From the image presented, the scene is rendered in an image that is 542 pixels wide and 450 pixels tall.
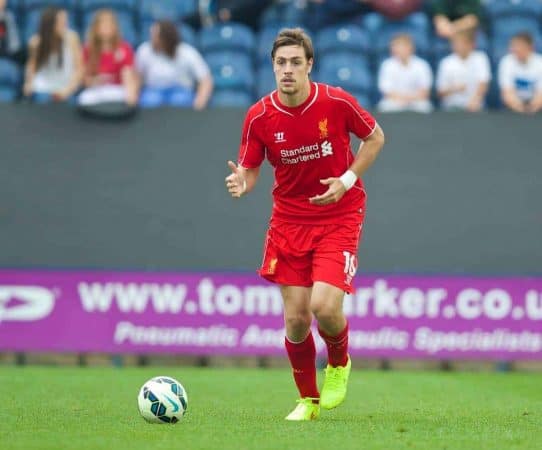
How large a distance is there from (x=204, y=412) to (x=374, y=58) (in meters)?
8.25

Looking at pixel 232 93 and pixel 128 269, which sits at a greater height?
pixel 232 93

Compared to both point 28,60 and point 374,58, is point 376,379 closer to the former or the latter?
point 374,58

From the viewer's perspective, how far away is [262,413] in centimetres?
884

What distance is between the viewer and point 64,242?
14742 mm

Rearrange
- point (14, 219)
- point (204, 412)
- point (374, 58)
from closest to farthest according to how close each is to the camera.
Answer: point (204, 412) → point (14, 219) → point (374, 58)

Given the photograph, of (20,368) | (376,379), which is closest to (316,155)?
(376,379)

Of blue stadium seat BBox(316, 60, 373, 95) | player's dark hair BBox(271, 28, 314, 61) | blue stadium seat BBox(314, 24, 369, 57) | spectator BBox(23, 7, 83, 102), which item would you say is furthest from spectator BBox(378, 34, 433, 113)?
player's dark hair BBox(271, 28, 314, 61)

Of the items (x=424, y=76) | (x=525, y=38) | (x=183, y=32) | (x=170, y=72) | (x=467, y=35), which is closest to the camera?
(x=170, y=72)

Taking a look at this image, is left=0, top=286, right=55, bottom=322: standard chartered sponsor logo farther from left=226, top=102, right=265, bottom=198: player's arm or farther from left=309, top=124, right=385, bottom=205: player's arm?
left=309, top=124, right=385, bottom=205: player's arm

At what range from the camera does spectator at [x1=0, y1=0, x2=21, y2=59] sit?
1557cm

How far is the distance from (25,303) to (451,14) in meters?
6.78

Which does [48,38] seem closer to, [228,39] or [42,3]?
[42,3]

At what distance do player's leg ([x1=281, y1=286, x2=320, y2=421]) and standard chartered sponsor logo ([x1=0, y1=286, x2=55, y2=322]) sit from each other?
6.60m

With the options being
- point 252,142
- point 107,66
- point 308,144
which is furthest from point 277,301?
point 308,144
